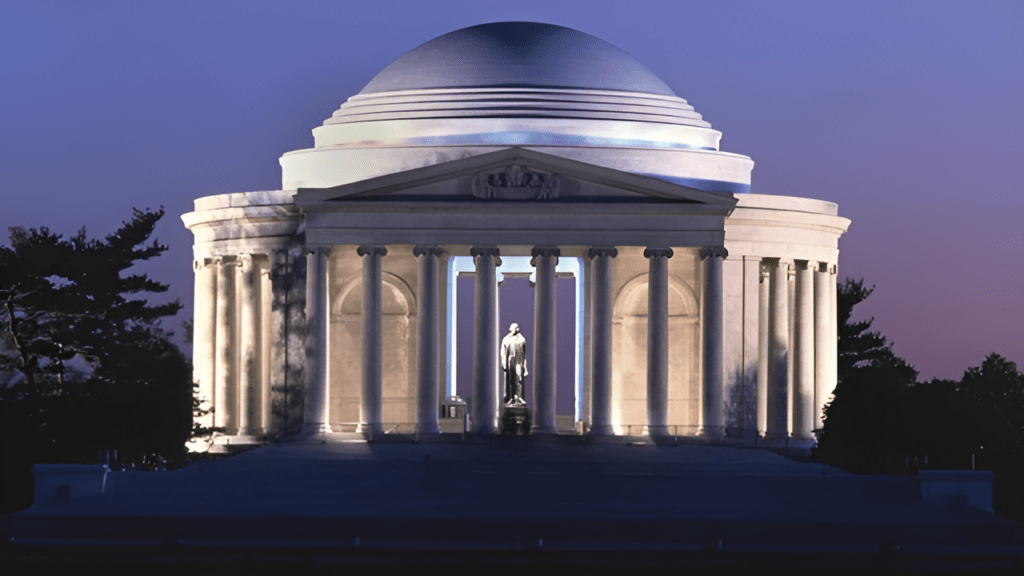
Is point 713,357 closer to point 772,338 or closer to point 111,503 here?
point 772,338

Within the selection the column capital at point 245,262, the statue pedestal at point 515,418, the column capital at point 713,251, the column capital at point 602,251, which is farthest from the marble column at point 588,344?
the column capital at point 245,262

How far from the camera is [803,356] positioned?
111625 mm

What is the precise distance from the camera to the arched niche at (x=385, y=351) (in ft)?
353

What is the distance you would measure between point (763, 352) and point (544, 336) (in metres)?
15.3

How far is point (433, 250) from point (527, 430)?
973 cm

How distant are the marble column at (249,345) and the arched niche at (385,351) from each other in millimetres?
5015

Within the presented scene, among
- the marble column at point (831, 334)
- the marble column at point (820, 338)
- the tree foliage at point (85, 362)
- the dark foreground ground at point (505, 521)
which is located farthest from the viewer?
the marble column at point (831, 334)

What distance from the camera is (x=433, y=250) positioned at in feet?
327

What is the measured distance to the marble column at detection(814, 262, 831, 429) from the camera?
4437 inches

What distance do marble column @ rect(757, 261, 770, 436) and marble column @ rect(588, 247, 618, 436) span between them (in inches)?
501

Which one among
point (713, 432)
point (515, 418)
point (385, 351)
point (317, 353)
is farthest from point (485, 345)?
point (713, 432)

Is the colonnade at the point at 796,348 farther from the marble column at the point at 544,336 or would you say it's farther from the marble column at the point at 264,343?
the marble column at the point at 264,343

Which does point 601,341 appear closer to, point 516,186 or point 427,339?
point 427,339

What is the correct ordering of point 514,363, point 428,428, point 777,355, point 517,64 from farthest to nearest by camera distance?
point 777,355 < point 517,64 < point 514,363 < point 428,428
